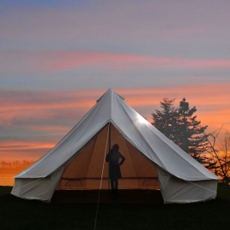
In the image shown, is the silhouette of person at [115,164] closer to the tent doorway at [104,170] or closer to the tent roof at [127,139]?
the tent roof at [127,139]

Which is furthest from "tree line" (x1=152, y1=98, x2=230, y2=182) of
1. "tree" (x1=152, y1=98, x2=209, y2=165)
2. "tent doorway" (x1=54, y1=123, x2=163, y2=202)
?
"tent doorway" (x1=54, y1=123, x2=163, y2=202)

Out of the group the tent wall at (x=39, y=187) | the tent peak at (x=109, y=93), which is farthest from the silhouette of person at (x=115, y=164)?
the tent wall at (x=39, y=187)

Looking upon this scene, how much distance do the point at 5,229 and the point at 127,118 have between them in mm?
4009

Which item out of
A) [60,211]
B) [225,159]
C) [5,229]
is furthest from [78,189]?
[225,159]

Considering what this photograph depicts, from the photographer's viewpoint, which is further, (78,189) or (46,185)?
(78,189)

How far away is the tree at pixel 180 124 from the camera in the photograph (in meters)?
30.9

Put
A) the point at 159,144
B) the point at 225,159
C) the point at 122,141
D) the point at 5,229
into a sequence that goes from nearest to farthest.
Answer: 1. the point at 5,229
2. the point at 159,144
3. the point at 122,141
4. the point at 225,159

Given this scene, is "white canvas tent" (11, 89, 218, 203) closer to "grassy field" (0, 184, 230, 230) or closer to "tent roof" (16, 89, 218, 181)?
"tent roof" (16, 89, 218, 181)

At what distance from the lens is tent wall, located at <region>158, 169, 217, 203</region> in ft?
25.6

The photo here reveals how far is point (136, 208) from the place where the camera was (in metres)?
7.39

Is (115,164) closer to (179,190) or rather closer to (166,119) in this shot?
(179,190)

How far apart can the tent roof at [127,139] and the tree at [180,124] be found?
70.3 feet

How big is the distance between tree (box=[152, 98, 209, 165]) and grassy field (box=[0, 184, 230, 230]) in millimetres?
22834

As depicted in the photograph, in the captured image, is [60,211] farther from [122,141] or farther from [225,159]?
[225,159]
